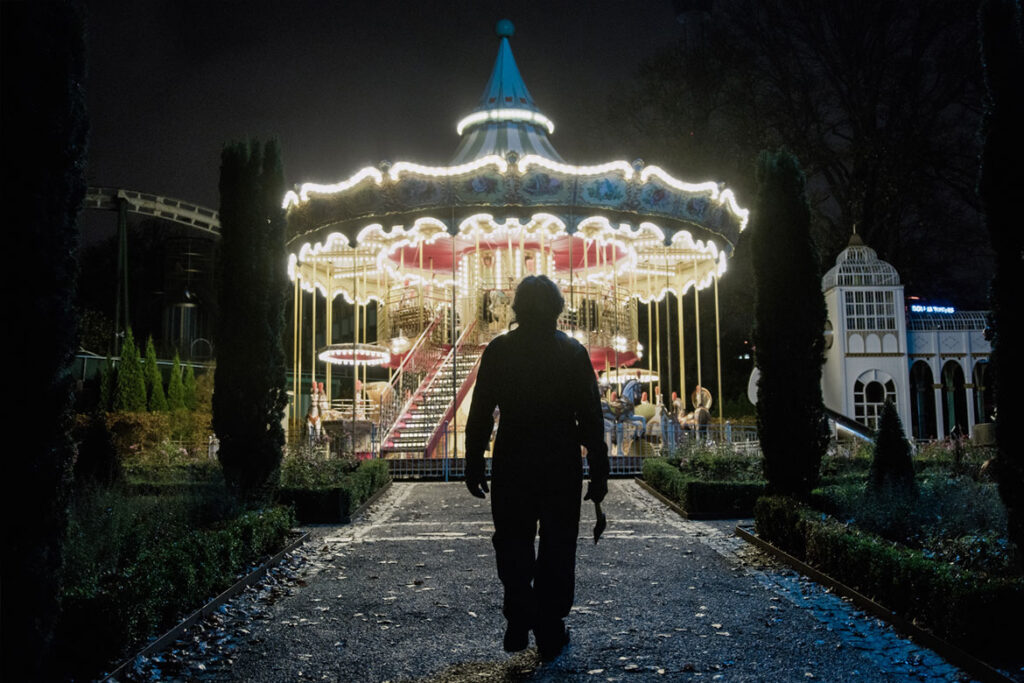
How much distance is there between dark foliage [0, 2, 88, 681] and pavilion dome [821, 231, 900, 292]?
23.1 meters

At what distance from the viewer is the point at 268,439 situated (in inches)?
376

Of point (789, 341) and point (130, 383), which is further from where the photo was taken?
point (130, 383)

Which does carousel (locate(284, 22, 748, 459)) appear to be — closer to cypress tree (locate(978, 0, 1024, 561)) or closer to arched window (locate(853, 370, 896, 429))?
arched window (locate(853, 370, 896, 429))

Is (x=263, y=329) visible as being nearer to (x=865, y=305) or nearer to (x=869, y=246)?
(x=865, y=305)

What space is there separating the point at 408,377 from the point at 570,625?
1366 cm

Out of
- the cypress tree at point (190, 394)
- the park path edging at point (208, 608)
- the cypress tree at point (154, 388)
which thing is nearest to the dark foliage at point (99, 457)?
the park path edging at point (208, 608)

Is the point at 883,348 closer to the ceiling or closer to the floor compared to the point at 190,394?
closer to the ceiling

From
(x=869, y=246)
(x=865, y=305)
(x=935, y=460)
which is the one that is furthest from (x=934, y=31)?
(x=935, y=460)

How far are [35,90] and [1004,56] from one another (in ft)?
18.0

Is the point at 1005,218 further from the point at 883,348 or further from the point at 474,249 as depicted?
the point at 883,348

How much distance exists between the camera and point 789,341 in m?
9.02

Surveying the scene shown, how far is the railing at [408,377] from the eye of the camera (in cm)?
1733

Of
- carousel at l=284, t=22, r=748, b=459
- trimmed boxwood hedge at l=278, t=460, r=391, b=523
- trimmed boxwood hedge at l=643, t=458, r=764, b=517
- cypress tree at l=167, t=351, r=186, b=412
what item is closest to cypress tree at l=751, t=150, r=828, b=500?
trimmed boxwood hedge at l=643, t=458, r=764, b=517

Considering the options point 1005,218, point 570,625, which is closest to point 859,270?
point 1005,218
